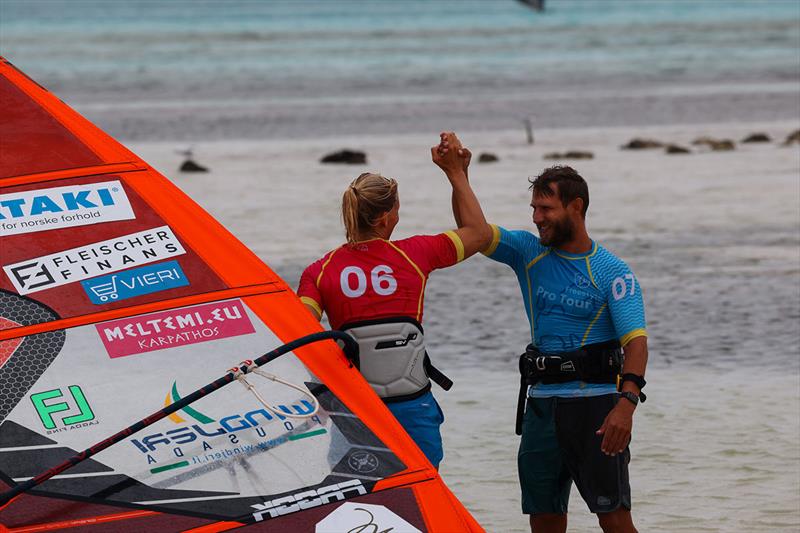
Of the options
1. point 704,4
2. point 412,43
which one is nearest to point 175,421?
point 412,43

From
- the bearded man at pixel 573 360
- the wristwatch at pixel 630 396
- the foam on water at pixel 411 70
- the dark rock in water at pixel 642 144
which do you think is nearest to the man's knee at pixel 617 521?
the bearded man at pixel 573 360

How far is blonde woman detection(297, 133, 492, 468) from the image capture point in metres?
4.85

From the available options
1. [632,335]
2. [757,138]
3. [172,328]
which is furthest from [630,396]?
[757,138]

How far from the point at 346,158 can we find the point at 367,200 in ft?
58.6

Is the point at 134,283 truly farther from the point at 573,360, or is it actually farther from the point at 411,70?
the point at 411,70

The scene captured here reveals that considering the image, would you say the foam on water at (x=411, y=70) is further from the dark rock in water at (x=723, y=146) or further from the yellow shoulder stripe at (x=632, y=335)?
the yellow shoulder stripe at (x=632, y=335)

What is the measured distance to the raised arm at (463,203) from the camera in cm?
507

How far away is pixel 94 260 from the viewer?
17.0 ft

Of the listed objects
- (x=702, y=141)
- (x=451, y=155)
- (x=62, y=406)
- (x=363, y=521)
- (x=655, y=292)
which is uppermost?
(x=451, y=155)

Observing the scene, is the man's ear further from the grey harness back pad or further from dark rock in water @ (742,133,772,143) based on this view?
dark rock in water @ (742,133,772,143)

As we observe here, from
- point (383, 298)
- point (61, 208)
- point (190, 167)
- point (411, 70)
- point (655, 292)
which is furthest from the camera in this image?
point (411, 70)

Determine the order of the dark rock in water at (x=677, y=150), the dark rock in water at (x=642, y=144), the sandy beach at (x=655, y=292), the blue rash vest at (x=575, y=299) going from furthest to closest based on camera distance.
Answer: the dark rock in water at (x=642, y=144), the dark rock in water at (x=677, y=150), the sandy beach at (x=655, y=292), the blue rash vest at (x=575, y=299)

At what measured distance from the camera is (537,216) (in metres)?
5.06

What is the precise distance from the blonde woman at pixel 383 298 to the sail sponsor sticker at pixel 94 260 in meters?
0.70
